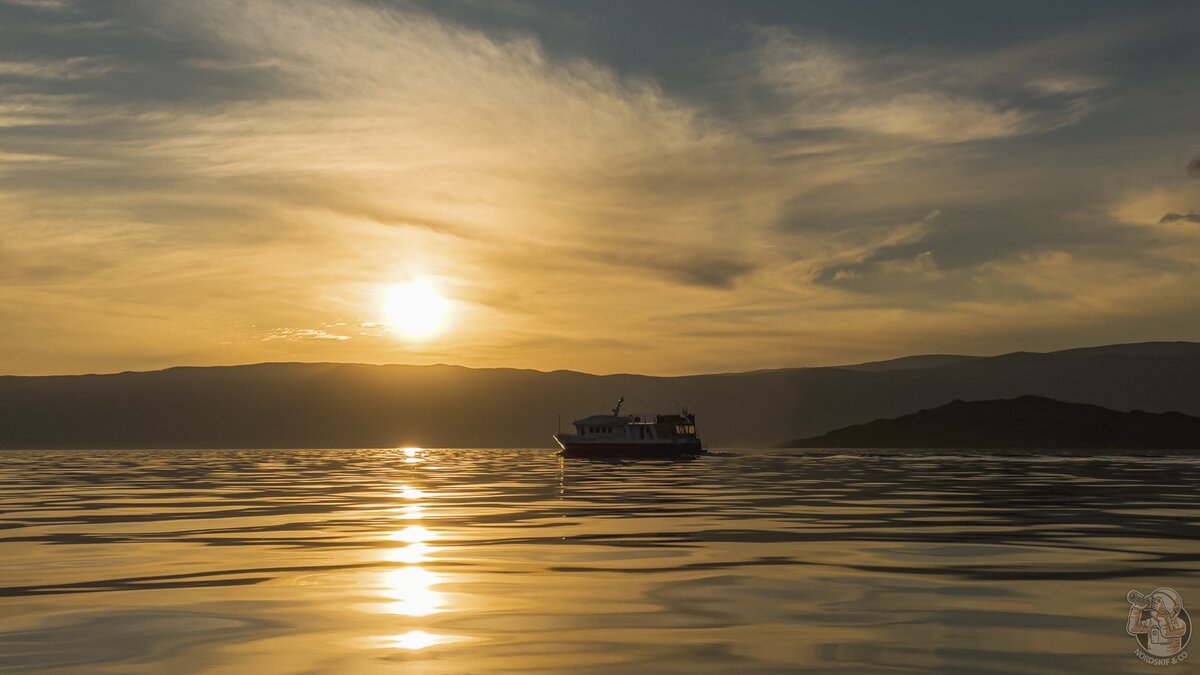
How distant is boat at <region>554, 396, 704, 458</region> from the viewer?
5399 inches

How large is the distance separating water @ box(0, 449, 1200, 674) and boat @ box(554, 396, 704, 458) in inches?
3629

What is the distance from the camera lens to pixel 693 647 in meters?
15.7

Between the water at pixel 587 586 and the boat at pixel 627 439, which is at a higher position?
the boat at pixel 627 439

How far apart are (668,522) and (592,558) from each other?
1086 centimetres

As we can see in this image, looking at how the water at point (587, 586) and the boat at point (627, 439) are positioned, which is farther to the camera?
the boat at point (627, 439)

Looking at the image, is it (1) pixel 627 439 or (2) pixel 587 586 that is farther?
(1) pixel 627 439

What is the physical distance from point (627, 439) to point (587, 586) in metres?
118

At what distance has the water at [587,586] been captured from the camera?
15258mm

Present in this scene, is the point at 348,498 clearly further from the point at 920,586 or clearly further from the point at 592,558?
the point at 920,586

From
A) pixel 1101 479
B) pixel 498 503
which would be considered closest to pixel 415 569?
pixel 498 503

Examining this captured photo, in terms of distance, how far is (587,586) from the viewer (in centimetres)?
2172

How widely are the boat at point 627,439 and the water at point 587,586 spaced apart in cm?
9219

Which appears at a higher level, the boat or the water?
the boat

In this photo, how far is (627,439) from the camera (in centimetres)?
13988
